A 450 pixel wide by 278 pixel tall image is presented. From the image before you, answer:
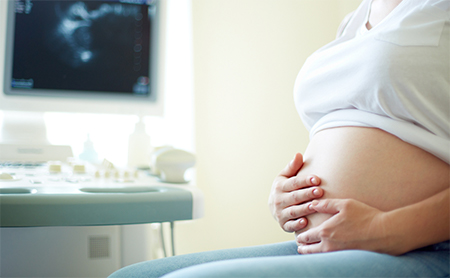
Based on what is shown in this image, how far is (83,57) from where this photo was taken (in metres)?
1.13

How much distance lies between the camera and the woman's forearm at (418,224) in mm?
417

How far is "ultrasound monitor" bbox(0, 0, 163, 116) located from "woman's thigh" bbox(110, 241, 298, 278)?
0.69 m

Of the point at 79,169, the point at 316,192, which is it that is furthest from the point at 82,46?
the point at 316,192

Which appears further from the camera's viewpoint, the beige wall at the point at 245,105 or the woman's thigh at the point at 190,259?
the beige wall at the point at 245,105

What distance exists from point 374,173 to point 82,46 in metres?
1.05

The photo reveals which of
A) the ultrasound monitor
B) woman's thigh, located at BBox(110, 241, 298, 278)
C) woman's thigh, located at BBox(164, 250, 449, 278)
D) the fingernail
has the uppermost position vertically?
the ultrasound monitor

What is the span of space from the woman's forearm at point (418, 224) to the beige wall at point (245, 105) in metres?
1.30

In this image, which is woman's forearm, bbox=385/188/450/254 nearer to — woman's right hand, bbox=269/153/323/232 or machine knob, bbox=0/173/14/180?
woman's right hand, bbox=269/153/323/232

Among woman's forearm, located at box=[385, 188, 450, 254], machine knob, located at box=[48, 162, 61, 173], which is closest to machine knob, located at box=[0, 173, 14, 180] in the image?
machine knob, located at box=[48, 162, 61, 173]

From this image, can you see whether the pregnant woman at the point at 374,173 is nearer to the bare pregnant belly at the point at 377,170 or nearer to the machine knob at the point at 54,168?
the bare pregnant belly at the point at 377,170

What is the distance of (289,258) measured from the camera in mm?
390

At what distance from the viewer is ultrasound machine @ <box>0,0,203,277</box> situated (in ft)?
2.35

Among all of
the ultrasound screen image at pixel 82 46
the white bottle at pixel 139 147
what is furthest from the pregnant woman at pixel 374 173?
the ultrasound screen image at pixel 82 46

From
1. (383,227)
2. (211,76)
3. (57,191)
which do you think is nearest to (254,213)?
(211,76)
